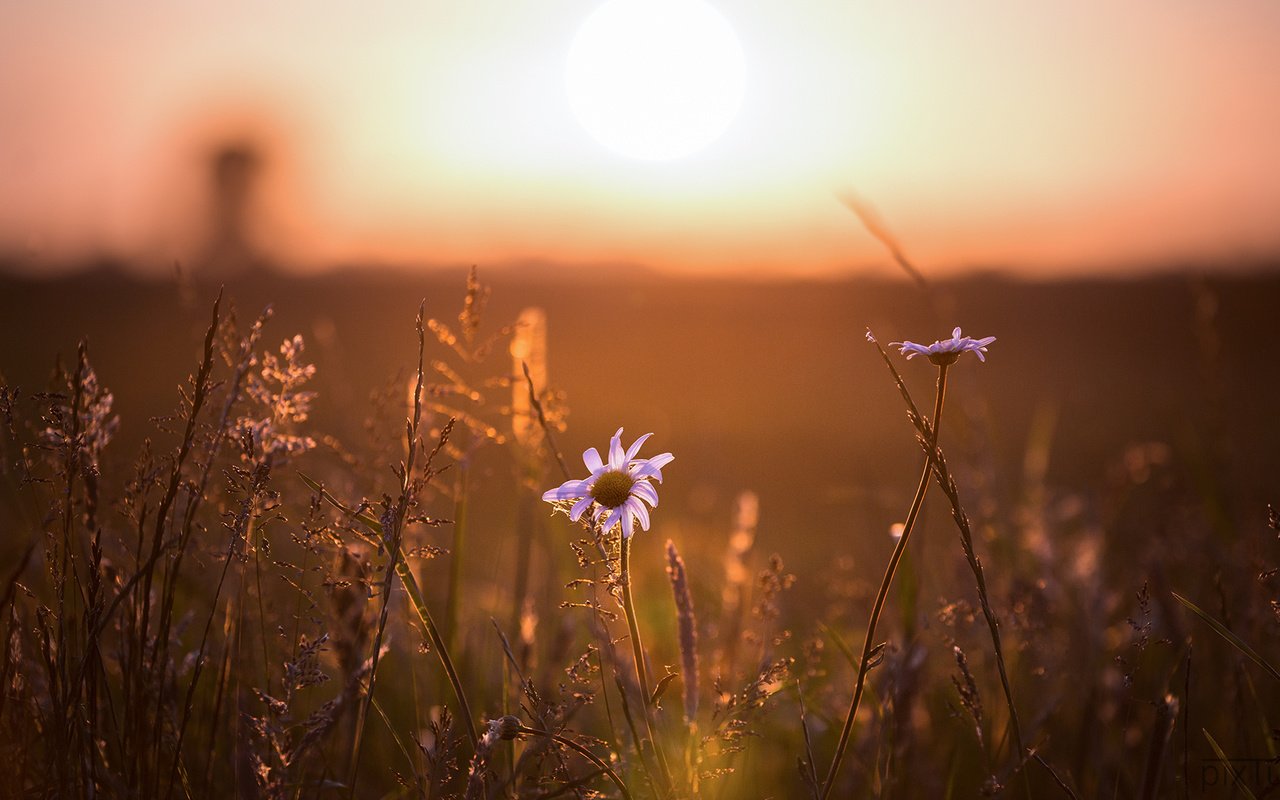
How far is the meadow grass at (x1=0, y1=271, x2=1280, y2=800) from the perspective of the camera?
4.45 feet

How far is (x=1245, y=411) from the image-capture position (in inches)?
328

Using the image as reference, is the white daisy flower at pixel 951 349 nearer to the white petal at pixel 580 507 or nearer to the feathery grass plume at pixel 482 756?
the white petal at pixel 580 507

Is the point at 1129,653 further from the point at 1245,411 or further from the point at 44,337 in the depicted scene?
the point at 44,337

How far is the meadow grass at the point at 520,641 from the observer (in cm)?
136

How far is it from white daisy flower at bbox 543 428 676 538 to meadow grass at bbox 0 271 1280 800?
49 mm

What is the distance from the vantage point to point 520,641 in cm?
236

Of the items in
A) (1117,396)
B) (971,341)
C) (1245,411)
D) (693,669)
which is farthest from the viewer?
(1117,396)

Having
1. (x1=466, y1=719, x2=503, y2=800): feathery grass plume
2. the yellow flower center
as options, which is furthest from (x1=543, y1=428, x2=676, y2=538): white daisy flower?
Result: (x1=466, y1=719, x2=503, y2=800): feathery grass plume

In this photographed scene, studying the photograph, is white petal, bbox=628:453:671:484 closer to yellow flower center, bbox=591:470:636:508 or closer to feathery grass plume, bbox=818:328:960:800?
yellow flower center, bbox=591:470:636:508

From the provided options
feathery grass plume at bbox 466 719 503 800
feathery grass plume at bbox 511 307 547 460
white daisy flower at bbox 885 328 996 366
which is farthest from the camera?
feathery grass plume at bbox 511 307 547 460

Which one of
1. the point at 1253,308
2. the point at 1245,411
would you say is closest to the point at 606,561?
the point at 1245,411

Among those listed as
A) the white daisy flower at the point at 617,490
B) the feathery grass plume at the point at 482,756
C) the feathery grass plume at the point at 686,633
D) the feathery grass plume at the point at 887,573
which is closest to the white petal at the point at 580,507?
the white daisy flower at the point at 617,490

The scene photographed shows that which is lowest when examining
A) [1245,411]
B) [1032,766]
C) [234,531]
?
[1032,766]

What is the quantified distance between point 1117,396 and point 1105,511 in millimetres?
8573
